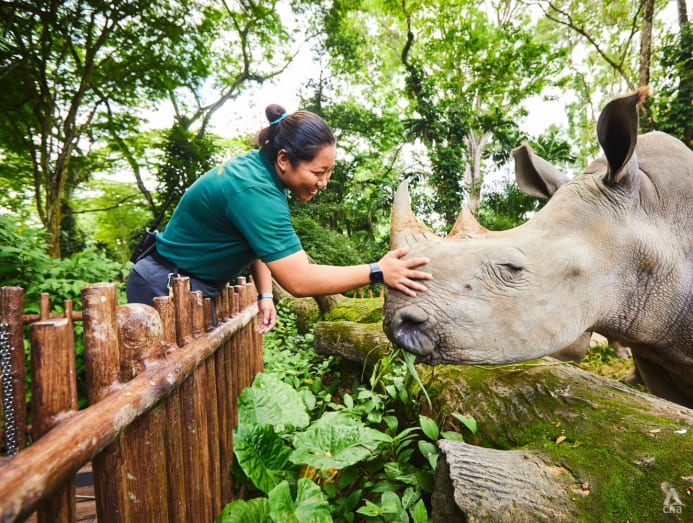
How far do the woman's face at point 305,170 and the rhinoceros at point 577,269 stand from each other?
47 centimetres

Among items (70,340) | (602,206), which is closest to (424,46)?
(602,206)

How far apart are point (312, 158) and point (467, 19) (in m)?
18.1

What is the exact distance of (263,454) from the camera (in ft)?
7.06

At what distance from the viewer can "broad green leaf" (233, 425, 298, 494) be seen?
206 cm

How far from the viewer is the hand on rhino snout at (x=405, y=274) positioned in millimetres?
1830

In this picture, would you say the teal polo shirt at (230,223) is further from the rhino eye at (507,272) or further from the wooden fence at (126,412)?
the rhino eye at (507,272)

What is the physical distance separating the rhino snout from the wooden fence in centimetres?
99

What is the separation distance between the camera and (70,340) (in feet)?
3.43

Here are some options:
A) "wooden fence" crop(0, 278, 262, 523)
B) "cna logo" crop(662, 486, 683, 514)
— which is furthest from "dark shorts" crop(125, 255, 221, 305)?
"cna logo" crop(662, 486, 683, 514)

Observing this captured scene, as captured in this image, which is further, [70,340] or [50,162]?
[50,162]

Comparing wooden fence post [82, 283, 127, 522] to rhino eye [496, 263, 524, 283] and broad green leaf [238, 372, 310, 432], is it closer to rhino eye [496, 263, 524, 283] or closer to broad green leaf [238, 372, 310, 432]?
broad green leaf [238, 372, 310, 432]

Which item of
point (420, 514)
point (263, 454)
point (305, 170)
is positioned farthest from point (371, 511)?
point (305, 170)

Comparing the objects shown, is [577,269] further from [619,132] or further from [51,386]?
[51,386]

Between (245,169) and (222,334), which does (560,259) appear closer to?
(245,169)
